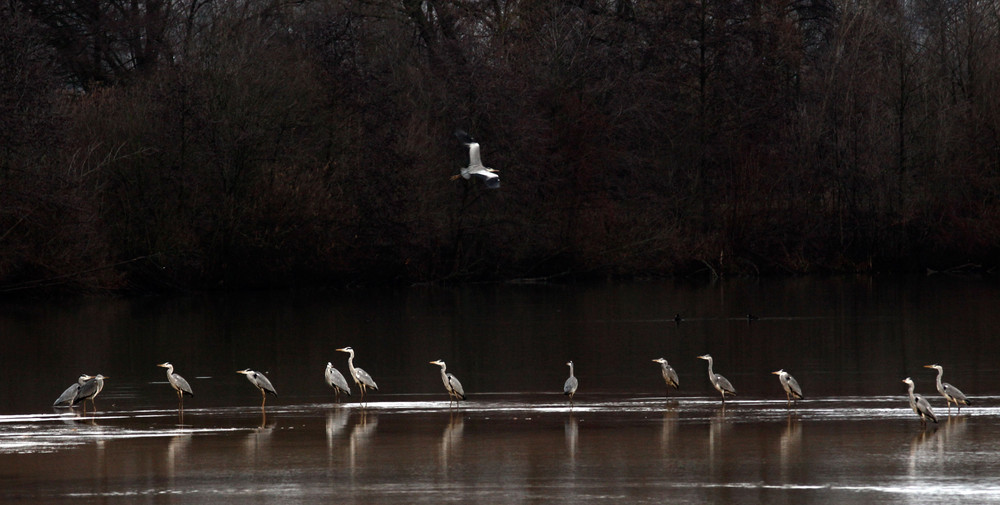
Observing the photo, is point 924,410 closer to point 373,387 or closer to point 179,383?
point 373,387

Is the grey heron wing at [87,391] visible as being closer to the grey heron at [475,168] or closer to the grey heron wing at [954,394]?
the grey heron wing at [954,394]

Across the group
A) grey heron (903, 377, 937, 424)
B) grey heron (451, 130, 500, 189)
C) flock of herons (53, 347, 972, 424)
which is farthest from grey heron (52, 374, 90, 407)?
grey heron (451, 130, 500, 189)

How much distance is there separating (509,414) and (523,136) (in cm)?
3416

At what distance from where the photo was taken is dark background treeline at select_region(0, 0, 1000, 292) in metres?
43.1

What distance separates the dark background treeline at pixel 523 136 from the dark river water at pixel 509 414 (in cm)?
1230

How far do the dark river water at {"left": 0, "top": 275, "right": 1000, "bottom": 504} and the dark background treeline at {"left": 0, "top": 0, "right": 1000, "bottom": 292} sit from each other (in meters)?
12.3

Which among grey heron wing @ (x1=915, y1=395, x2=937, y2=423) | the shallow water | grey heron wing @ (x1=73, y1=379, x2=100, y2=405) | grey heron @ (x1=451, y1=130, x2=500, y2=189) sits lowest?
the shallow water

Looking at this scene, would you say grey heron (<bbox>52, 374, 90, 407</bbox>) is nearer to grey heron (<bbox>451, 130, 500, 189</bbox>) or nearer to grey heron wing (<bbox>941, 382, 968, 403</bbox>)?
grey heron wing (<bbox>941, 382, 968, 403</bbox>)

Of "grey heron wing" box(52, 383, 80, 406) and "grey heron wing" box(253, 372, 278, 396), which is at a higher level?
"grey heron wing" box(253, 372, 278, 396)

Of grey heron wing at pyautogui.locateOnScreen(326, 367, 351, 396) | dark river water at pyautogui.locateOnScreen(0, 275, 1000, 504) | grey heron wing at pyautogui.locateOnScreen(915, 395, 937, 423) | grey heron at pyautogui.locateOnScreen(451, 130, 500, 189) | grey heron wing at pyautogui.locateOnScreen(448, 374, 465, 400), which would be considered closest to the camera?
dark river water at pyautogui.locateOnScreen(0, 275, 1000, 504)

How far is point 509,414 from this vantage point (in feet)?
50.2

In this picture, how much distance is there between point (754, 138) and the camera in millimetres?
55125

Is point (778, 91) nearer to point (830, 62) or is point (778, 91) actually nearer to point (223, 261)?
point (830, 62)

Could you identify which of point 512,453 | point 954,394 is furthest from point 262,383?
point 954,394
